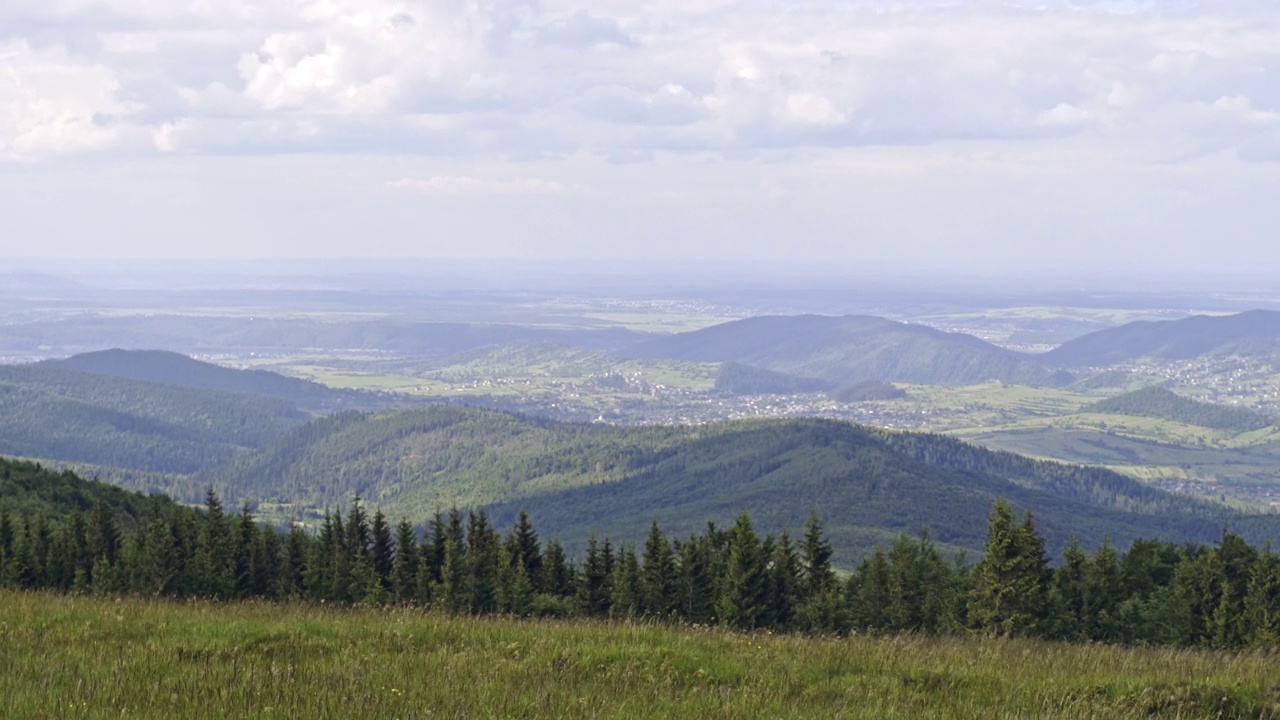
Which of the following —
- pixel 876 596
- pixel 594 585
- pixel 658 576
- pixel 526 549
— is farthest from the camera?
pixel 526 549

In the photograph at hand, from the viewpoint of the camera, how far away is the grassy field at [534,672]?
10.1 metres

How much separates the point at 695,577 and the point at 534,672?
44.7 metres

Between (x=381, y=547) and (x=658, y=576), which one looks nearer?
(x=658, y=576)

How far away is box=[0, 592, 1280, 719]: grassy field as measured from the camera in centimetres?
1008

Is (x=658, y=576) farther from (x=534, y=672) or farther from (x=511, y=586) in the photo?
(x=534, y=672)

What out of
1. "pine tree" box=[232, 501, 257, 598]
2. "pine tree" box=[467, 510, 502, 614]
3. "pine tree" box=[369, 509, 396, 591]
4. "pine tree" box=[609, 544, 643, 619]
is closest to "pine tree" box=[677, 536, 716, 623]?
"pine tree" box=[609, 544, 643, 619]

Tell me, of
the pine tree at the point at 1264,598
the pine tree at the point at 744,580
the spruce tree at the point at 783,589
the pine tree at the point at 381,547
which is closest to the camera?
the pine tree at the point at 1264,598

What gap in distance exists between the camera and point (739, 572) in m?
53.5

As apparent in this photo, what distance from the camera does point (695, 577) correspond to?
55.7 m

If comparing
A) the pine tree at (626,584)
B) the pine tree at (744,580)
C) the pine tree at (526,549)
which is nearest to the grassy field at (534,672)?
the pine tree at (626,584)

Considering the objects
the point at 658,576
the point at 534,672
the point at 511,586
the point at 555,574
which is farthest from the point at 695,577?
the point at 534,672

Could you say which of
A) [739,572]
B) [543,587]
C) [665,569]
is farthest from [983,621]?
[543,587]

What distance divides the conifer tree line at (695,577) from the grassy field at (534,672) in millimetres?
33208

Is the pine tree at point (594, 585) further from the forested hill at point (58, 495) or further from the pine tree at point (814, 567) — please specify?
the forested hill at point (58, 495)
